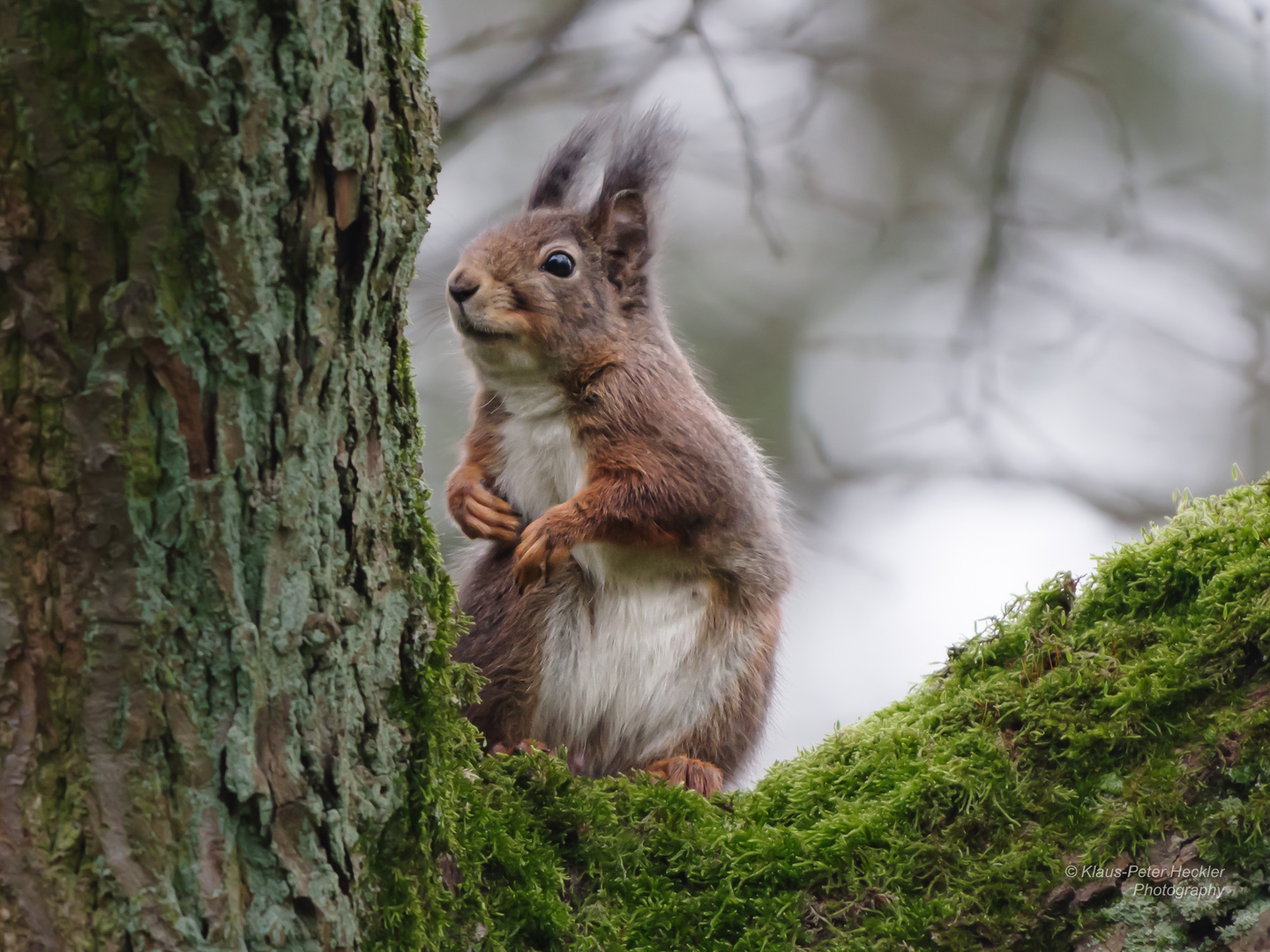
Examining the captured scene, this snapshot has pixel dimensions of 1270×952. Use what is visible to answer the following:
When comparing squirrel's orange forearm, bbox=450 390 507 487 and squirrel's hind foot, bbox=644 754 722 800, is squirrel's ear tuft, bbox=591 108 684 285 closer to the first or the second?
squirrel's orange forearm, bbox=450 390 507 487

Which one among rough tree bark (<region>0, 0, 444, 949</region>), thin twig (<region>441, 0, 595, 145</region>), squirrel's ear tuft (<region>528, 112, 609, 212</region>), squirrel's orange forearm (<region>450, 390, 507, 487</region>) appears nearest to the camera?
rough tree bark (<region>0, 0, 444, 949</region>)

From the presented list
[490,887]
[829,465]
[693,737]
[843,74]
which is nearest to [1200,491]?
[829,465]

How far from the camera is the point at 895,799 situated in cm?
180

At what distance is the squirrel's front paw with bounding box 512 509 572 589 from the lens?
8.21 feet

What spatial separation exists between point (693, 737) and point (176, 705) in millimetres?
1658

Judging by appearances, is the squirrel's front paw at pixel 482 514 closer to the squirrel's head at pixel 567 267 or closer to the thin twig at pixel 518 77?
the squirrel's head at pixel 567 267

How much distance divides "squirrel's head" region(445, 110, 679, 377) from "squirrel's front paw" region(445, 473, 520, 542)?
0.35 metres

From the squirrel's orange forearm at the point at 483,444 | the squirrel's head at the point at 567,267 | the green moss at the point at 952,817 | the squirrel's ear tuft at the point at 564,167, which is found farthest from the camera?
the squirrel's ear tuft at the point at 564,167

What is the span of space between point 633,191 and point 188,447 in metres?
2.17

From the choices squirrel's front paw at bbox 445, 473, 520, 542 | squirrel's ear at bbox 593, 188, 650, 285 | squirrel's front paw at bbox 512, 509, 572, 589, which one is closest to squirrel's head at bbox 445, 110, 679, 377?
squirrel's ear at bbox 593, 188, 650, 285

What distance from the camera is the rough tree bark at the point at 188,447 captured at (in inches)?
A: 44.2

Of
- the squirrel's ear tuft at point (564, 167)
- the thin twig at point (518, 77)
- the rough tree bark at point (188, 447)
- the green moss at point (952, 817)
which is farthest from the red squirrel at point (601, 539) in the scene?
the thin twig at point (518, 77)

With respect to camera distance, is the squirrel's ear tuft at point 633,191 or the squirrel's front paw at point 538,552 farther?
the squirrel's ear tuft at point 633,191

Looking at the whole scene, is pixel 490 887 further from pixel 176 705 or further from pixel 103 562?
pixel 103 562
